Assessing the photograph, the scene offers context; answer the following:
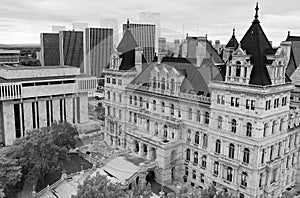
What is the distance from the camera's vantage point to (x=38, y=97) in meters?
74.3

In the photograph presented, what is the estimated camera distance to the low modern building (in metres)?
70.2

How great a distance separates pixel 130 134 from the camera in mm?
56125

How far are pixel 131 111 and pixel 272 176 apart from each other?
2827 centimetres

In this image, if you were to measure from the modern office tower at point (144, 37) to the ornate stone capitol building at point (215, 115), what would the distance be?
1.35 meters

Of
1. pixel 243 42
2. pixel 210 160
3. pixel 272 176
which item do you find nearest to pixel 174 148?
pixel 210 160

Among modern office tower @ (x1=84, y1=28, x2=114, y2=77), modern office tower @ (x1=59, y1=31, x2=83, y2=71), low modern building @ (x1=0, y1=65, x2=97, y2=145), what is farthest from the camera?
low modern building @ (x1=0, y1=65, x2=97, y2=145)

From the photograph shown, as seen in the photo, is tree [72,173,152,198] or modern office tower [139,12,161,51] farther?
modern office tower [139,12,161,51]

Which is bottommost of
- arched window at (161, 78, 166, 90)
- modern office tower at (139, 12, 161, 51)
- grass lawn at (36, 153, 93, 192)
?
grass lawn at (36, 153, 93, 192)

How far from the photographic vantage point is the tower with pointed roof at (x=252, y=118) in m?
38.5

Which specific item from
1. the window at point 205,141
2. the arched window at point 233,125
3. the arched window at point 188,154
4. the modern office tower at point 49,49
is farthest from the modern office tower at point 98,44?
the modern office tower at point 49,49

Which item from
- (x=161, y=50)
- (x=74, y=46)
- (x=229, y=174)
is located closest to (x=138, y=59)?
(x=161, y=50)

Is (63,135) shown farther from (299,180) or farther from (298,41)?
(298,41)

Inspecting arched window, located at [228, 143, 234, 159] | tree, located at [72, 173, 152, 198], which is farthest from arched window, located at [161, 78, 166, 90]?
tree, located at [72, 173, 152, 198]

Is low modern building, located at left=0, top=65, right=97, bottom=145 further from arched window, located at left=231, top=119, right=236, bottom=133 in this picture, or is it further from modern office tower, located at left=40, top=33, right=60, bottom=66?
arched window, located at left=231, top=119, right=236, bottom=133
